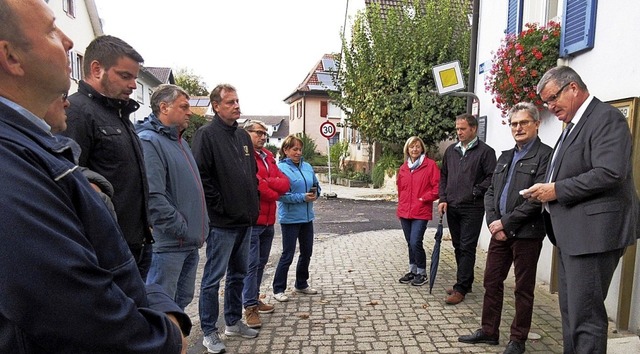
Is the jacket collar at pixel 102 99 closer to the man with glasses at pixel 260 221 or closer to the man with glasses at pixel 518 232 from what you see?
the man with glasses at pixel 260 221

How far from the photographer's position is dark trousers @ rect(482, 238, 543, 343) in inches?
138

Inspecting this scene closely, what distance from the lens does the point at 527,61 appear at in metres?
5.08

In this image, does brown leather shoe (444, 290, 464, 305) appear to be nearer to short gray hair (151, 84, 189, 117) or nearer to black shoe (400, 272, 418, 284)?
black shoe (400, 272, 418, 284)

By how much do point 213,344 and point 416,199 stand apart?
2979mm

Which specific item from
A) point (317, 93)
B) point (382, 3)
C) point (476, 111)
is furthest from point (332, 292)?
point (317, 93)

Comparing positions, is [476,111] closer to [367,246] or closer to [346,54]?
[367,246]

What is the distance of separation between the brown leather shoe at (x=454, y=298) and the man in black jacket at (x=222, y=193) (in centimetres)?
244

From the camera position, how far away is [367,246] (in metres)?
7.98

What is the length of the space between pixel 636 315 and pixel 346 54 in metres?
14.9

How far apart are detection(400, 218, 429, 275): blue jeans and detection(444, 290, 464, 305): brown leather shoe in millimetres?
760

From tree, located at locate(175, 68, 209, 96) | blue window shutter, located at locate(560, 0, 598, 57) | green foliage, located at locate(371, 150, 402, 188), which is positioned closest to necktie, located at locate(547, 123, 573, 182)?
blue window shutter, located at locate(560, 0, 598, 57)

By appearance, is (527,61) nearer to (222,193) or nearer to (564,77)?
(564,77)

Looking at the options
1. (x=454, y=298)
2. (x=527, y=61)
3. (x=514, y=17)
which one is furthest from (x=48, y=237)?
(x=514, y=17)

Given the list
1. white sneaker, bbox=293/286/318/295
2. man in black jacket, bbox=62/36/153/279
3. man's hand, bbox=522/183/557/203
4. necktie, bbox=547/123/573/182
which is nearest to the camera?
man in black jacket, bbox=62/36/153/279
